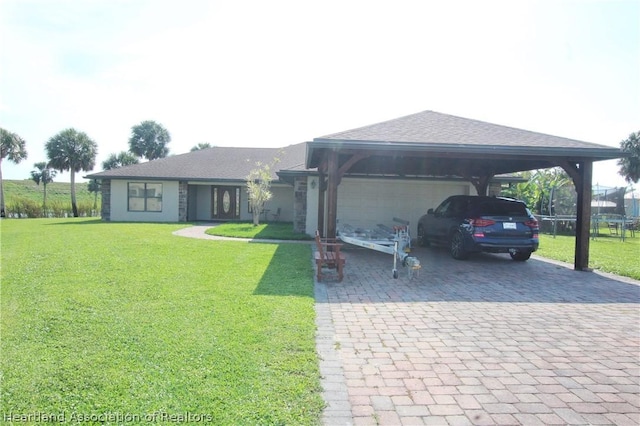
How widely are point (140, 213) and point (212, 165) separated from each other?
16.1 feet

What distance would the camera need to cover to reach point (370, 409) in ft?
9.65

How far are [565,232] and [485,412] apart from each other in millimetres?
21434

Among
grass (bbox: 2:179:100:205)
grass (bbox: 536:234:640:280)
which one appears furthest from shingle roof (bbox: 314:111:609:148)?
grass (bbox: 2:179:100:205)

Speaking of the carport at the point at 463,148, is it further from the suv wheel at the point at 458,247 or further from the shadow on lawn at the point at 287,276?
the suv wheel at the point at 458,247

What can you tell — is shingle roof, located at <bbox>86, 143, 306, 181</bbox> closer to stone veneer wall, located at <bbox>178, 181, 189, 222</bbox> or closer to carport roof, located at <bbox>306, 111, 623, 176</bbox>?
stone veneer wall, located at <bbox>178, 181, 189, 222</bbox>

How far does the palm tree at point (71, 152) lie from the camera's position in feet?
99.9

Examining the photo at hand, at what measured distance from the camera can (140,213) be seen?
22.2m

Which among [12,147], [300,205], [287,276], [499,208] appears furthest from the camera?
[12,147]

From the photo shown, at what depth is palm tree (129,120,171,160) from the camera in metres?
43.8

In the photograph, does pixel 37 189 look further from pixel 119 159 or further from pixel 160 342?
pixel 160 342

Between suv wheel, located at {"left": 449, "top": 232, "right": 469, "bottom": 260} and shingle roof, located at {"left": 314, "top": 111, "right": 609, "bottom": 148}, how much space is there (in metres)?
2.43

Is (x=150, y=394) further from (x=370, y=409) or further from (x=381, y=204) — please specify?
(x=381, y=204)

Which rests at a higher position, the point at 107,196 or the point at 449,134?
the point at 449,134

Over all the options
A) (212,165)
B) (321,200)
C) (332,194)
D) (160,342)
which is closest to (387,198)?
(321,200)
